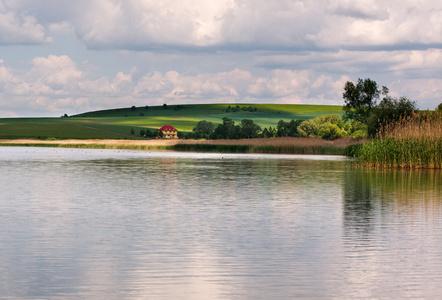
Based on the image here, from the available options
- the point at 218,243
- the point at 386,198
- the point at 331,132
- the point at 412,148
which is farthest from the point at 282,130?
the point at 218,243

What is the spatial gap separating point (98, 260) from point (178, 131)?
598 ft

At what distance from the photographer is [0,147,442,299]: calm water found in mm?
9250

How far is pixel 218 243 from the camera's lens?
42.5 ft

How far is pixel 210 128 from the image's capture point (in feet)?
613

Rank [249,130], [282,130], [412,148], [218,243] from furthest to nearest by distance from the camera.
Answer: [249,130] < [282,130] < [412,148] < [218,243]

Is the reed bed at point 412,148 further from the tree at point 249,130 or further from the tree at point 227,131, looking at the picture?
the tree at point 227,131

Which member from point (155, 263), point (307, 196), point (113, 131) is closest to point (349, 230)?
point (155, 263)

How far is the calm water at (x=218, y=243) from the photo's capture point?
9.25 metres

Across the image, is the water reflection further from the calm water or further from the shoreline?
the shoreline

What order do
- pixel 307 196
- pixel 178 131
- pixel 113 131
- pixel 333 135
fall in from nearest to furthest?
pixel 307 196
pixel 333 135
pixel 113 131
pixel 178 131

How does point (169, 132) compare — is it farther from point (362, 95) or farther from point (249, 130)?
point (362, 95)

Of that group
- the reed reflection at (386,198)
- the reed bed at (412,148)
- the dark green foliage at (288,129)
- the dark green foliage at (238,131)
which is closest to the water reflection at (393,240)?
the reed reflection at (386,198)

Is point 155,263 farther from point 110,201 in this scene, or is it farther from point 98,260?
point 110,201

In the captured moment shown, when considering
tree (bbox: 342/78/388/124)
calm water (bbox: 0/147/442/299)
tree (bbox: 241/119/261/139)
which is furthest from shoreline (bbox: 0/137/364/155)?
tree (bbox: 241/119/261/139)
